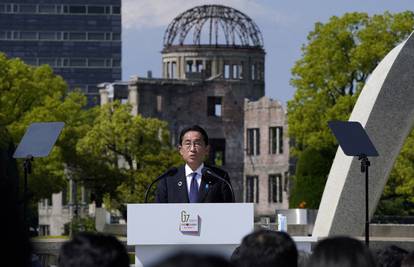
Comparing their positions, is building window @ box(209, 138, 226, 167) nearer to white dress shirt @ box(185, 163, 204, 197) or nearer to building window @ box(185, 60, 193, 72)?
building window @ box(185, 60, 193, 72)

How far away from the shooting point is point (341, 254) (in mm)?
5352

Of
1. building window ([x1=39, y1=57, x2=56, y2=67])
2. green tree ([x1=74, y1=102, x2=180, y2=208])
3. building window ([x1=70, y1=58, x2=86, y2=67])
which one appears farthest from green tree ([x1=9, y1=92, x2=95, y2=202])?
building window ([x1=70, y1=58, x2=86, y2=67])

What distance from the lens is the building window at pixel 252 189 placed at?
88.3 meters

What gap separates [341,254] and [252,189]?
8404 cm

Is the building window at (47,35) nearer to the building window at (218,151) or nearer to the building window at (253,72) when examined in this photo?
the building window at (253,72)

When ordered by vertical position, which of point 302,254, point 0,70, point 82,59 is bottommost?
point 302,254

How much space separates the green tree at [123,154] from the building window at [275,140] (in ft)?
57.4

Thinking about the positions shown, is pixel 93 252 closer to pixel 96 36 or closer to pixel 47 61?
pixel 96 36

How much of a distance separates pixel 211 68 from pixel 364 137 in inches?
3323

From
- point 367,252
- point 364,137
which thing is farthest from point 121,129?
point 367,252

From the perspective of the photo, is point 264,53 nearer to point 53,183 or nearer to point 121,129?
point 121,129

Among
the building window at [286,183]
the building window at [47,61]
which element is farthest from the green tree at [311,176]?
the building window at [47,61]

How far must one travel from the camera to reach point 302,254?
8.10m

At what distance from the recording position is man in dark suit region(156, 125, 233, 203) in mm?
11531
